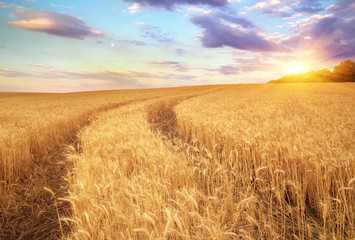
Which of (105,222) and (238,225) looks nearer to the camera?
(105,222)

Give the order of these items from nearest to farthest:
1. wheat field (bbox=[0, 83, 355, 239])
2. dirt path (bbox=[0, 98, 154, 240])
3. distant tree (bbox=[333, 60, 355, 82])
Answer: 1. wheat field (bbox=[0, 83, 355, 239])
2. dirt path (bbox=[0, 98, 154, 240])
3. distant tree (bbox=[333, 60, 355, 82])

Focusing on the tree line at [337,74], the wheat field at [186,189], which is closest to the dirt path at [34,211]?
the wheat field at [186,189]

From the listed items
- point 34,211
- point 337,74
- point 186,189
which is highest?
point 337,74

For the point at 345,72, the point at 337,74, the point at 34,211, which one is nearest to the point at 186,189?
the point at 34,211

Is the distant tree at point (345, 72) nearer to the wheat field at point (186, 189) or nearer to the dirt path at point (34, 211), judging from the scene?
the wheat field at point (186, 189)

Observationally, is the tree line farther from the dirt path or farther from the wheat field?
the dirt path

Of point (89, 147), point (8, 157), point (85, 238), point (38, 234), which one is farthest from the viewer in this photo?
point (89, 147)

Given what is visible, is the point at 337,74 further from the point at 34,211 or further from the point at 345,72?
the point at 34,211

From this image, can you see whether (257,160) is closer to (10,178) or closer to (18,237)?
(18,237)

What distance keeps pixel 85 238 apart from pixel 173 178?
1513 mm

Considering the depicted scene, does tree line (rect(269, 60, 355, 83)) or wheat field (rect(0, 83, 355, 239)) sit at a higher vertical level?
tree line (rect(269, 60, 355, 83))

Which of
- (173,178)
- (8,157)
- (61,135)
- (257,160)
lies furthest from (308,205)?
(61,135)

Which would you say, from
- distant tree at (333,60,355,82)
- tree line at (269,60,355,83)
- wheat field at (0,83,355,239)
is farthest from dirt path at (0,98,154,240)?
distant tree at (333,60,355,82)

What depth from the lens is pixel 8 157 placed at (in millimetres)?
4652
